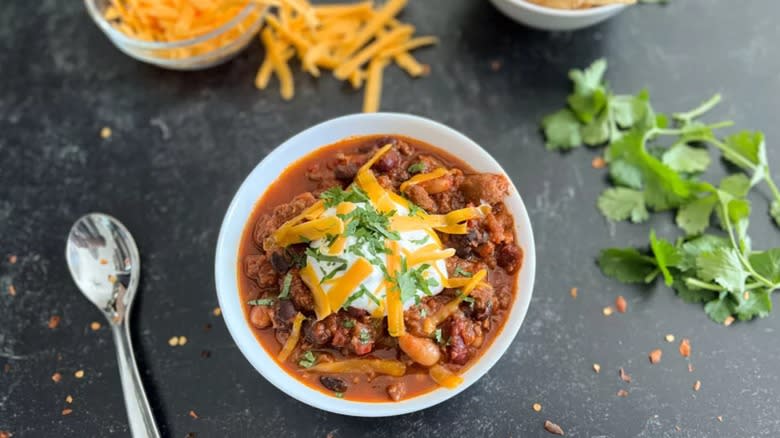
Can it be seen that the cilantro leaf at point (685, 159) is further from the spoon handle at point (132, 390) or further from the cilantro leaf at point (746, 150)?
the spoon handle at point (132, 390)

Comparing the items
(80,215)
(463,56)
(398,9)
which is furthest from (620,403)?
(80,215)

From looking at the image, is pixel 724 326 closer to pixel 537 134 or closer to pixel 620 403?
pixel 620 403

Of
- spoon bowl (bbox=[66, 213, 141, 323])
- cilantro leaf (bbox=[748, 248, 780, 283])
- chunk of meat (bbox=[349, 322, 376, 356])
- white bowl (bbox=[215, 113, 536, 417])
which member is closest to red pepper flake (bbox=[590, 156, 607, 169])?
cilantro leaf (bbox=[748, 248, 780, 283])

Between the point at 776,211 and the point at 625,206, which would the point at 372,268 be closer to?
the point at 625,206

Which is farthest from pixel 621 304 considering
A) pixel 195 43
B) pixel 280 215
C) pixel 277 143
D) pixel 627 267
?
pixel 195 43

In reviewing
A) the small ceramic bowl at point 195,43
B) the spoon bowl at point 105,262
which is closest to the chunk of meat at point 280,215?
the spoon bowl at point 105,262
